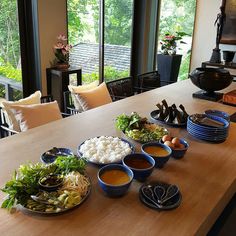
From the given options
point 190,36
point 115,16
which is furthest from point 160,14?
point 115,16

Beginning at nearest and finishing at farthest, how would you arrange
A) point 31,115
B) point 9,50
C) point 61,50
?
point 31,115
point 9,50
point 61,50

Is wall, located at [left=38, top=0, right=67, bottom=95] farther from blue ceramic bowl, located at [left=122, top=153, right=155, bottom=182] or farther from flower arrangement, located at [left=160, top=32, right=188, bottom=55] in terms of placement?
blue ceramic bowl, located at [left=122, top=153, right=155, bottom=182]

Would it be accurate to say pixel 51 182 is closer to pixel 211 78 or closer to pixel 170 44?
pixel 211 78

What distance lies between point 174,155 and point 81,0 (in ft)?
11.1

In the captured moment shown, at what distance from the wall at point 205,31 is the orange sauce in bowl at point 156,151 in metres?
Result: 4.41

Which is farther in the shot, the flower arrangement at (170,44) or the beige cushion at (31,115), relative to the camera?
the flower arrangement at (170,44)

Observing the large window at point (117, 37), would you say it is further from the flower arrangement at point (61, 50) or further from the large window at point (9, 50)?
the large window at point (9, 50)

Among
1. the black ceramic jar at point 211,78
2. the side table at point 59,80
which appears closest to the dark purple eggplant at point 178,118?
the black ceramic jar at point 211,78

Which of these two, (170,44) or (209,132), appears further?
(170,44)

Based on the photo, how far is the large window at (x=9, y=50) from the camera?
328 centimetres

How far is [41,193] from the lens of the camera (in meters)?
0.99

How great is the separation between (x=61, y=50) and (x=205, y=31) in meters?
2.90

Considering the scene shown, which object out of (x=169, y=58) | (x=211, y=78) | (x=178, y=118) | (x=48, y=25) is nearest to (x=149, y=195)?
(x=178, y=118)

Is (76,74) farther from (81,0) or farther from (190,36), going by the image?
(190,36)
